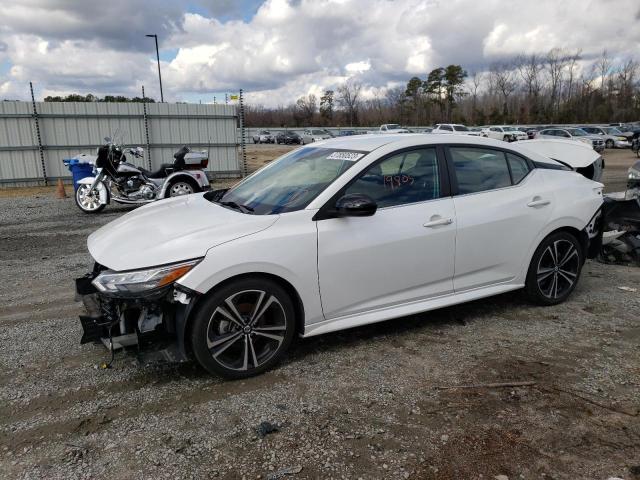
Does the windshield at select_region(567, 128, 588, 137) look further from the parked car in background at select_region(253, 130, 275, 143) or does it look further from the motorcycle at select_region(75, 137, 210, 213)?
the parked car in background at select_region(253, 130, 275, 143)

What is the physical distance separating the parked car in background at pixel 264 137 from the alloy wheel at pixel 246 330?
57302 millimetres

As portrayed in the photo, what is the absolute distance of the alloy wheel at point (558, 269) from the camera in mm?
4727

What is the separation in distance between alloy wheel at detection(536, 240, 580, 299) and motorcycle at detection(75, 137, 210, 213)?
8.75m

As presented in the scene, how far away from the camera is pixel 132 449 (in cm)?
280

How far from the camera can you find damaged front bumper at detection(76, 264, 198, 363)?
3234 millimetres

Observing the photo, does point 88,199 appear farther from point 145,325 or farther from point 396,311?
point 396,311

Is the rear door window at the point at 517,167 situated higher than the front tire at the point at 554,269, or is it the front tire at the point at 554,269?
the rear door window at the point at 517,167

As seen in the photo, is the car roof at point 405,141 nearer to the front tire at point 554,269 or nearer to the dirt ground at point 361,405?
the front tire at point 554,269

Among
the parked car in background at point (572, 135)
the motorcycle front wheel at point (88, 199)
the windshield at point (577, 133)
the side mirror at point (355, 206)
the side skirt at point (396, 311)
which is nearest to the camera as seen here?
the side mirror at point (355, 206)

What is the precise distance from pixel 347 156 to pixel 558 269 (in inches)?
94.1

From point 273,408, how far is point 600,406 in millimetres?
2037

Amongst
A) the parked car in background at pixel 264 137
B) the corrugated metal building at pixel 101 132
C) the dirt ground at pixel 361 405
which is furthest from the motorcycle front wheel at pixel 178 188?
the parked car in background at pixel 264 137

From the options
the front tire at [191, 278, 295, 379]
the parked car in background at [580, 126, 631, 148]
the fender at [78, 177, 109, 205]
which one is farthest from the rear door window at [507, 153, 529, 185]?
the parked car in background at [580, 126, 631, 148]

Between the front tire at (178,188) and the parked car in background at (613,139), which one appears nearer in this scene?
the front tire at (178,188)
